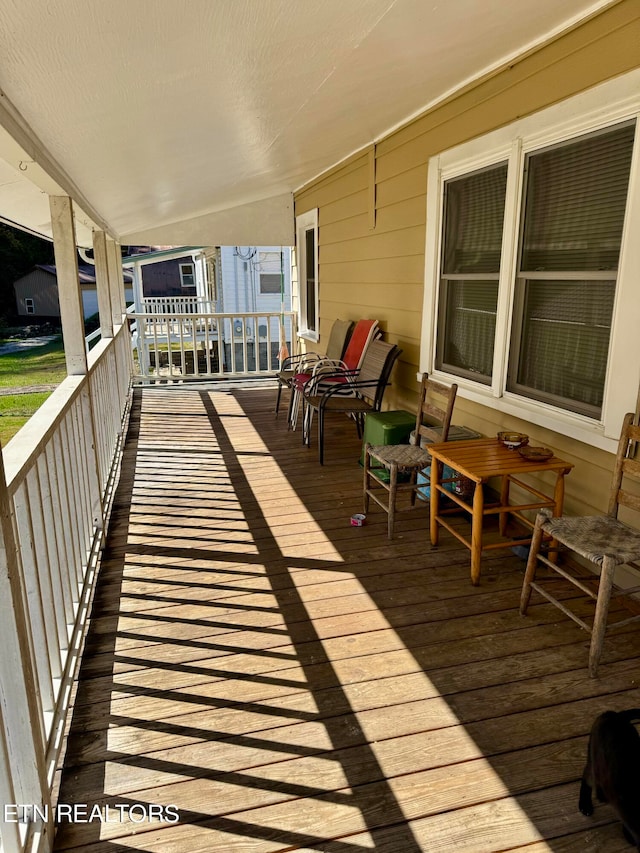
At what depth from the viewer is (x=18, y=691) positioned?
1.40 m

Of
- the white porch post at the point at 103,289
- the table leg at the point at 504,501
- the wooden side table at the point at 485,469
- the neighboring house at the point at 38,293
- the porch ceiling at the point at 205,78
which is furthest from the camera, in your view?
the neighboring house at the point at 38,293

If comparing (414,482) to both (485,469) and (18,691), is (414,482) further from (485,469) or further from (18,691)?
(18,691)

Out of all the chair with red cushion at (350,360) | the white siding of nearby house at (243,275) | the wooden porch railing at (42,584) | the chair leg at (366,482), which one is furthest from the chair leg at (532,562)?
the white siding of nearby house at (243,275)

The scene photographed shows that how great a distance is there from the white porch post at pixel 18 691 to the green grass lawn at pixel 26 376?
509 cm

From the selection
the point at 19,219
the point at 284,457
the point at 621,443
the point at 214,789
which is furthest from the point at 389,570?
the point at 19,219

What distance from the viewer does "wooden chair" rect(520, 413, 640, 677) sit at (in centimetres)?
201

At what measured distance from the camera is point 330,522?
3451mm

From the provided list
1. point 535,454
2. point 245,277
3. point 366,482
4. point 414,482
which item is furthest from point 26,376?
point 245,277

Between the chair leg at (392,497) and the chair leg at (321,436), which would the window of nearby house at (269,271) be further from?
the chair leg at (392,497)

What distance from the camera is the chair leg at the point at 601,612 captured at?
197cm

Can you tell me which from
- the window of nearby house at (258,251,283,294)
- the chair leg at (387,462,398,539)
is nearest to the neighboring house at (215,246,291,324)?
the window of nearby house at (258,251,283,294)

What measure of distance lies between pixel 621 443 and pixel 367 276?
3.42 m

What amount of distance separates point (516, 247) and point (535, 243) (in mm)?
115

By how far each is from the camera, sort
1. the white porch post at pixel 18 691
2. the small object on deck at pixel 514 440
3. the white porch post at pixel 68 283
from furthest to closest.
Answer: the small object on deck at pixel 514 440
the white porch post at pixel 68 283
the white porch post at pixel 18 691
